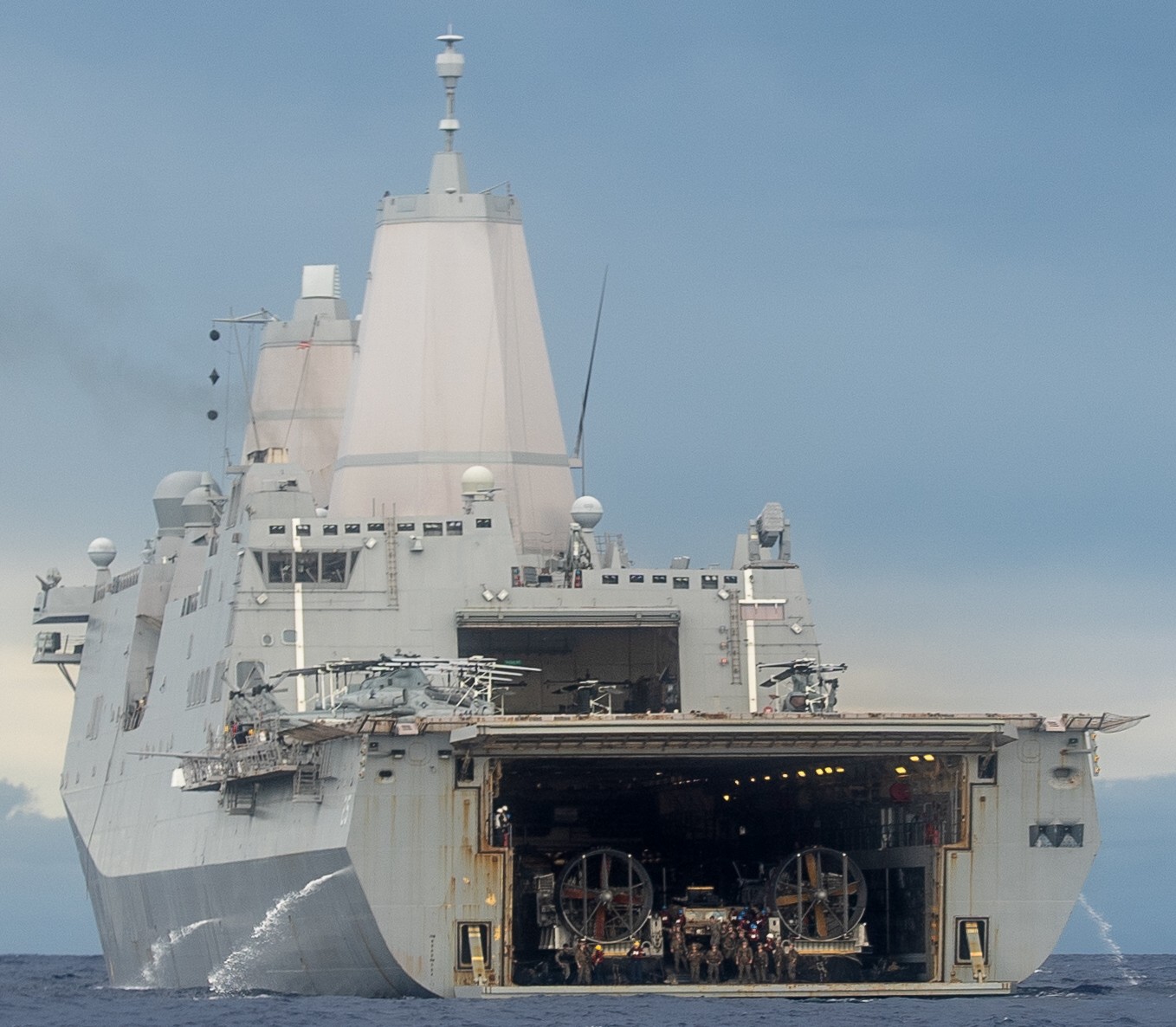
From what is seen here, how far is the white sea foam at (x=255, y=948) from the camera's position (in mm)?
43031

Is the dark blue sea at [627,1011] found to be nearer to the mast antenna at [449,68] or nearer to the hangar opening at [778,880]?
the hangar opening at [778,880]

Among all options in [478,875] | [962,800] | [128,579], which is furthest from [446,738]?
[128,579]

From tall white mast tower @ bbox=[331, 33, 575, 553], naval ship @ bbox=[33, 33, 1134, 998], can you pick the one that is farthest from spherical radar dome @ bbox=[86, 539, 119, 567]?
tall white mast tower @ bbox=[331, 33, 575, 553]

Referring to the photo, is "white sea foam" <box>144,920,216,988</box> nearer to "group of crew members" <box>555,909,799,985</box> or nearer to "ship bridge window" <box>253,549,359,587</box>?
"ship bridge window" <box>253,549,359,587</box>

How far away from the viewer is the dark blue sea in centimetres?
3912

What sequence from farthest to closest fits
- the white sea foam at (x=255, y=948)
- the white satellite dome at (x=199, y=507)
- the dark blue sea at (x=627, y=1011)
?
the white satellite dome at (x=199, y=507), the white sea foam at (x=255, y=948), the dark blue sea at (x=627, y=1011)

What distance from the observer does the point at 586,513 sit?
168 ft

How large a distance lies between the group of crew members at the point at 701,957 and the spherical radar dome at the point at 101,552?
71.7ft

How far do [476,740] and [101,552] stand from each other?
2502cm

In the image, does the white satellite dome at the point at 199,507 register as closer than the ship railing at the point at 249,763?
No

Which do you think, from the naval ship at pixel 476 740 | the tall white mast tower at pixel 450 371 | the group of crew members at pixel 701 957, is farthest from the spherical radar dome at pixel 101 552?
the group of crew members at pixel 701 957

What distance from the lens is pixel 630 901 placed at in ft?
145

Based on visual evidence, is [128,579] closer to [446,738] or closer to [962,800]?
[446,738]

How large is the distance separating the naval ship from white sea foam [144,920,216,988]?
14 centimetres
